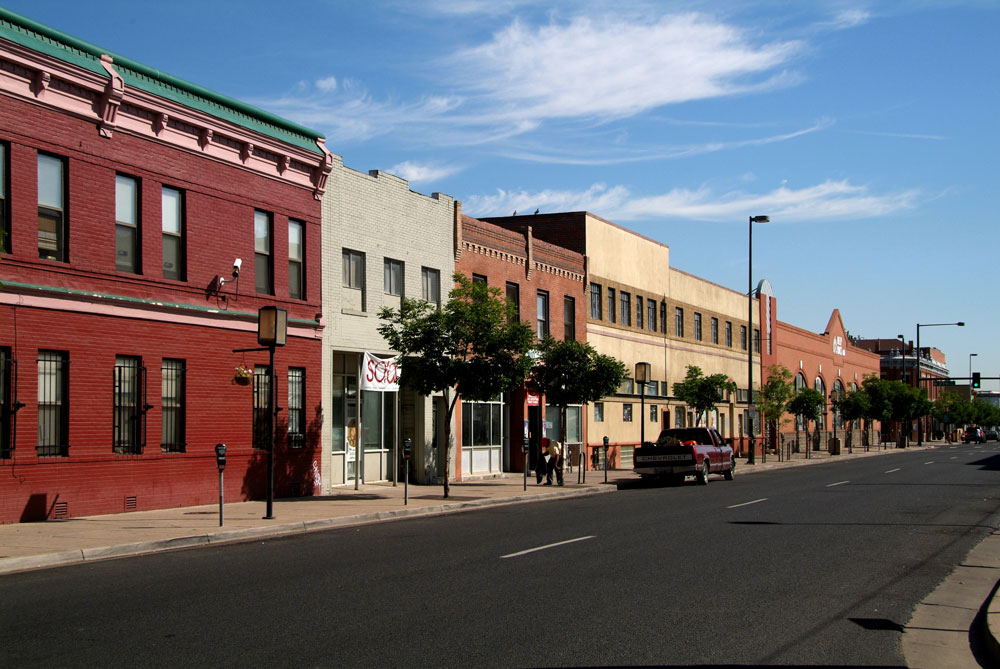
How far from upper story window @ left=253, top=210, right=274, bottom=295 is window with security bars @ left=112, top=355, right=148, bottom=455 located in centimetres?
416

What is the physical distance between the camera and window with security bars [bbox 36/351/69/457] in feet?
60.5

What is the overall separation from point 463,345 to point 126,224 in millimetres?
8091

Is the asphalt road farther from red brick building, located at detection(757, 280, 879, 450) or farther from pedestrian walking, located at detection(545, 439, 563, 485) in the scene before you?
red brick building, located at detection(757, 280, 879, 450)

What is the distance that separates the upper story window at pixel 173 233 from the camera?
21234mm

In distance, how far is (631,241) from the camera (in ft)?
149

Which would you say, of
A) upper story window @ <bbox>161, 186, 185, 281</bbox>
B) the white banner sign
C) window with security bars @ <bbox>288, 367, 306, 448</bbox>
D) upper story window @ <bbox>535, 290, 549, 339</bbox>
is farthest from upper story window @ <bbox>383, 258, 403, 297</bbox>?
upper story window @ <bbox>535, 290, 549, 339</bbox>

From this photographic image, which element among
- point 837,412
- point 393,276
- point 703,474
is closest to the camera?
point 393,276

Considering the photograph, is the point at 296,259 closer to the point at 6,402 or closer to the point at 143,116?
the point at 143,116

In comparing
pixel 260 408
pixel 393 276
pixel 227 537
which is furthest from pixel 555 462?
pixel 227 537

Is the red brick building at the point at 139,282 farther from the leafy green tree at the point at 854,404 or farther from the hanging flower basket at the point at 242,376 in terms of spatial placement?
the leafy green tree at the point at 854,404

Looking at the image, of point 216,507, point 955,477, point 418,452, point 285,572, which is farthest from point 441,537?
point 955,477

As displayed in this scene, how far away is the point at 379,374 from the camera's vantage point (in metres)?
26.9

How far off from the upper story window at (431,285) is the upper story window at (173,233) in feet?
30.2

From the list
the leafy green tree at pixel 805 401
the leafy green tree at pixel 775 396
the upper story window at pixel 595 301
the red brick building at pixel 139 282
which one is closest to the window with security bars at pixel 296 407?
the red brick building at pixel 139 282
